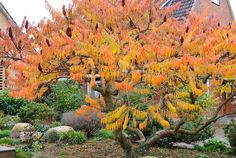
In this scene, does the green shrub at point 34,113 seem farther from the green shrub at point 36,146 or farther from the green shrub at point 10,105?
the green shrub at point 36,146

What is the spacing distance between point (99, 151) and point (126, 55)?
441 cm

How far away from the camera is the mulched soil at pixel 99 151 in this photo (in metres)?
9.71

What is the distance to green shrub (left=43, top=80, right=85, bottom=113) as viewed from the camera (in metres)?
18.1

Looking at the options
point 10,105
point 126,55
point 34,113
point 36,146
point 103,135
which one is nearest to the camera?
point 126,55

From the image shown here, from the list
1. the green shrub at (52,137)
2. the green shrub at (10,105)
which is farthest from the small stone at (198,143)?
the green shrub at (10,105)

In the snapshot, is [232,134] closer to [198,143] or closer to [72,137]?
[198,143]

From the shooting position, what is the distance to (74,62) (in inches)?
286

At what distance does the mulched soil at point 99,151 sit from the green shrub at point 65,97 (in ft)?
22.5

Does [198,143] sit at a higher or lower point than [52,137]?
lower

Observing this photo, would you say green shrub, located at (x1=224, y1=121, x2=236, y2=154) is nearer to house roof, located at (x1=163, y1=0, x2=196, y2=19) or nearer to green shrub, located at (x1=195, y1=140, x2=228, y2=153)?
green shrub, located at (x1=195, y1=140, x2=228, y2=153)

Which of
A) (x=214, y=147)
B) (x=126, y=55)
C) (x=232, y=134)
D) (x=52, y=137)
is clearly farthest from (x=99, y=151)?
(x=126, y=55)

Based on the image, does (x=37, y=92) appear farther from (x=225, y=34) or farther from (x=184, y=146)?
(x=184, y=146)

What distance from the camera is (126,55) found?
259 inches

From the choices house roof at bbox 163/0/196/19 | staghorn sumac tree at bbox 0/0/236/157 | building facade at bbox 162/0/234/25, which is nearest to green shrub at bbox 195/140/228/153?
staghorn sumac tree at bbox 0/0/236/157
